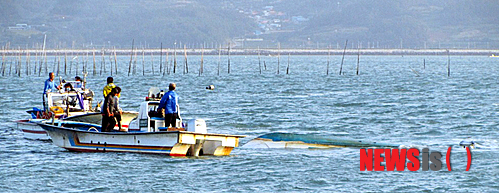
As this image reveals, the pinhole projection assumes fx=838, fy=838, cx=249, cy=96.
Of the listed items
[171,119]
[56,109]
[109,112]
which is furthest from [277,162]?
[56,109]

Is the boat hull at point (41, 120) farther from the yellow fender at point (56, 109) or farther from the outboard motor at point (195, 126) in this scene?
the outboard motor at point (195, 126)

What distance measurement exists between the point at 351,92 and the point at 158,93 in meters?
47.4

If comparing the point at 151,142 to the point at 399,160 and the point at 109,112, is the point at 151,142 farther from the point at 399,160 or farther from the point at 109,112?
the point at 399,160

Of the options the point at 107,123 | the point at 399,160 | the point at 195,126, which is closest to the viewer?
the point at 195,126

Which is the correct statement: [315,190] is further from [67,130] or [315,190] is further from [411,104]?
[411,104]

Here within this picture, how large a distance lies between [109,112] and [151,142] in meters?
2.12

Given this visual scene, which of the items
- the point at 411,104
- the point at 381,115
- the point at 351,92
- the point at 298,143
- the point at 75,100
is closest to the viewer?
the point at 298,143

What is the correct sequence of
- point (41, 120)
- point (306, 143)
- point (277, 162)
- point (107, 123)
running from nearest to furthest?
point (277, 162) → point (107, 123) → point (306, 143) → point (41, 120)

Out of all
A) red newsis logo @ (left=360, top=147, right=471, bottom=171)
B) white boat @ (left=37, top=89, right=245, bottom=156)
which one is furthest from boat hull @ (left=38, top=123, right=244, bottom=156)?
red newsis logo @ (left=360, top=147, right=471, bottom=171)

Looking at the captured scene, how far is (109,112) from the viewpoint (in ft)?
97.5

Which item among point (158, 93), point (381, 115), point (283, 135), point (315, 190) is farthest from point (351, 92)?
point (315, 190)

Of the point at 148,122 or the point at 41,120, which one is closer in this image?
the point at 148,122

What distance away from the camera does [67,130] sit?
101 feet

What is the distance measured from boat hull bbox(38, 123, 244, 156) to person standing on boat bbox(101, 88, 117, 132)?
39 cm
